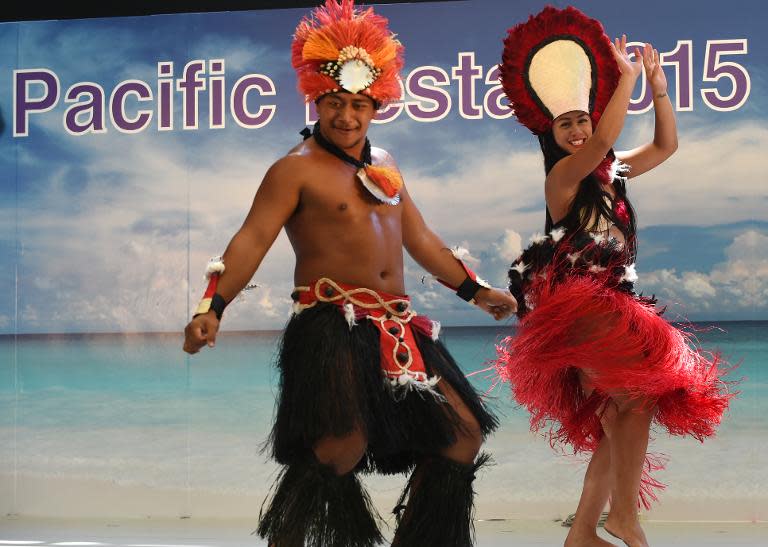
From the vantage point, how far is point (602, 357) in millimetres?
3232

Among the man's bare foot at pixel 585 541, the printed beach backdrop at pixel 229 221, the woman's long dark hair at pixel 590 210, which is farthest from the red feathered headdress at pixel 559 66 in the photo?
the printed beach backdrop at pixel 229 221

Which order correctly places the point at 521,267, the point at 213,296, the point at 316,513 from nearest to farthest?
1. the point at 316,513
2. the point at 213,296
3. the point at 521,267

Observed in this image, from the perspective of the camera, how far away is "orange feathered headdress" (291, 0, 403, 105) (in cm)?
324

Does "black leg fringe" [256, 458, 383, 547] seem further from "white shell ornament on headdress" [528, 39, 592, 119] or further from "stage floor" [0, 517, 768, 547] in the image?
"stage floor" [0, 517, 768, 547]

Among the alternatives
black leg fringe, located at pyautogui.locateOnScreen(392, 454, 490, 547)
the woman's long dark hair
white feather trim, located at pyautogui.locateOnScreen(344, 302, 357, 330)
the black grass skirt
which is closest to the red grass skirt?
the woman's long dark hair

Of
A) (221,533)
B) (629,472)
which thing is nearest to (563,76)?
(629,472)

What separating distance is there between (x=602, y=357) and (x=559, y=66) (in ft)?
2.87

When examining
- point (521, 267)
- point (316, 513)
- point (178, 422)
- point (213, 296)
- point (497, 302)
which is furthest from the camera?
point (178, 422)

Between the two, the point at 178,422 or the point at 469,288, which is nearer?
the point at 469,288

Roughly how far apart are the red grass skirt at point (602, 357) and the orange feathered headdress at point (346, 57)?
29.0 inches

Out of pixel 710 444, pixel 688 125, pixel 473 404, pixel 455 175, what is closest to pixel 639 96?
pixel 688 125

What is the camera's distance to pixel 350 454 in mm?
2986

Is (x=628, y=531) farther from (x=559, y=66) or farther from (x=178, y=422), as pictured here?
(x=178, y=422)

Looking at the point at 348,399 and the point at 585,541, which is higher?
the point at 348,399
